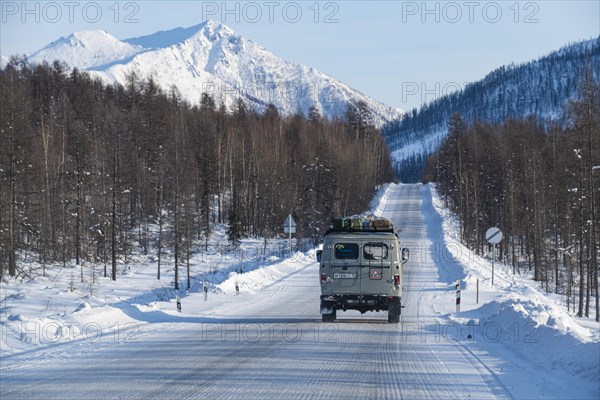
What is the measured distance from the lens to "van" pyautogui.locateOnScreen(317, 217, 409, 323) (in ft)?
57.6

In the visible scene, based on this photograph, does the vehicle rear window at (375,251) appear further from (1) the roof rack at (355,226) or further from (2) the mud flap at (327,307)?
(2) the mud flap at (327,307)

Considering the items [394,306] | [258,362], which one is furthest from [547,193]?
[258,362]

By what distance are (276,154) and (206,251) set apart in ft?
84.4

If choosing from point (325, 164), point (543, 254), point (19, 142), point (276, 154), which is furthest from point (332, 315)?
point (276, 154)

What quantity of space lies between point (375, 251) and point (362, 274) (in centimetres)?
72

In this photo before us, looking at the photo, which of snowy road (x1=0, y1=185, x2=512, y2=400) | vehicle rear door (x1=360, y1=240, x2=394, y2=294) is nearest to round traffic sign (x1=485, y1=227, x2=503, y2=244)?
snowy road (x1=0, y1=185, x2=512, y2=400)

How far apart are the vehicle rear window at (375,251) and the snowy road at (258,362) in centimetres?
187

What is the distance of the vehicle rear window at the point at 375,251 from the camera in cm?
1759

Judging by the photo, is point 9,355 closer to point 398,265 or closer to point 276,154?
point 398,265

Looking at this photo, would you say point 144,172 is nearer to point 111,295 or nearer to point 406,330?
point 111,295

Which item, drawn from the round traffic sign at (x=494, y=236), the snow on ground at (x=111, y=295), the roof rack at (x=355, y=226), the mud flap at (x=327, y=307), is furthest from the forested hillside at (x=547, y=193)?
the mud flap at (x=327, y=307)

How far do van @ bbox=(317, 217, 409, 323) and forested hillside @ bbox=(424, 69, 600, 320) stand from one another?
57.7ft

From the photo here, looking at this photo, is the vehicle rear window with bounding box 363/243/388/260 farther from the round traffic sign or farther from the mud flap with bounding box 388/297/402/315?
the round traffic sign

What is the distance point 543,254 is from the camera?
179ft
